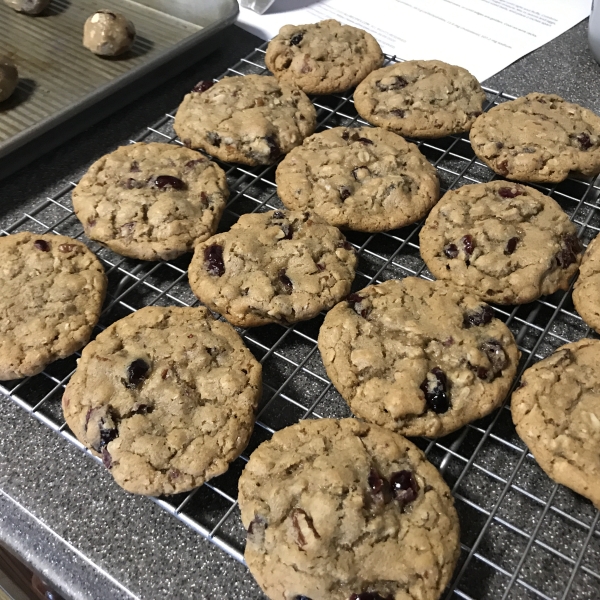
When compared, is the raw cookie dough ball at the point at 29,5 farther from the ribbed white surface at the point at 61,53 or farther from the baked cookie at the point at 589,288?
the baked cookie at the point at 589,288

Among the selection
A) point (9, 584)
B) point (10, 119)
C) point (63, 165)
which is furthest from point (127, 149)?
point (9, 584)

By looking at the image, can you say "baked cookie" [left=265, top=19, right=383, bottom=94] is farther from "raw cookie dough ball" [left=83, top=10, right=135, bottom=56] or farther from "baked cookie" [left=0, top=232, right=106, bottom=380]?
"baked cookie" [left=0, top=232, right=106, bottom=380]

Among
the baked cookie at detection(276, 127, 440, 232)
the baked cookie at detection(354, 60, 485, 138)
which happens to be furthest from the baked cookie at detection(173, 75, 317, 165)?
the baked cookie at detection(354, 60, 485, 138)

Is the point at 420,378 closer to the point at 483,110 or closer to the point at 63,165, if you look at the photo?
the point at 483,110

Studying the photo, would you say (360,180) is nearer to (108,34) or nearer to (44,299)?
(44,299)

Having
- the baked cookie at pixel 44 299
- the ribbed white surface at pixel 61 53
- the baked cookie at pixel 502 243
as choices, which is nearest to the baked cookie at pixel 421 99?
the baked cookie at pixel 502 243
